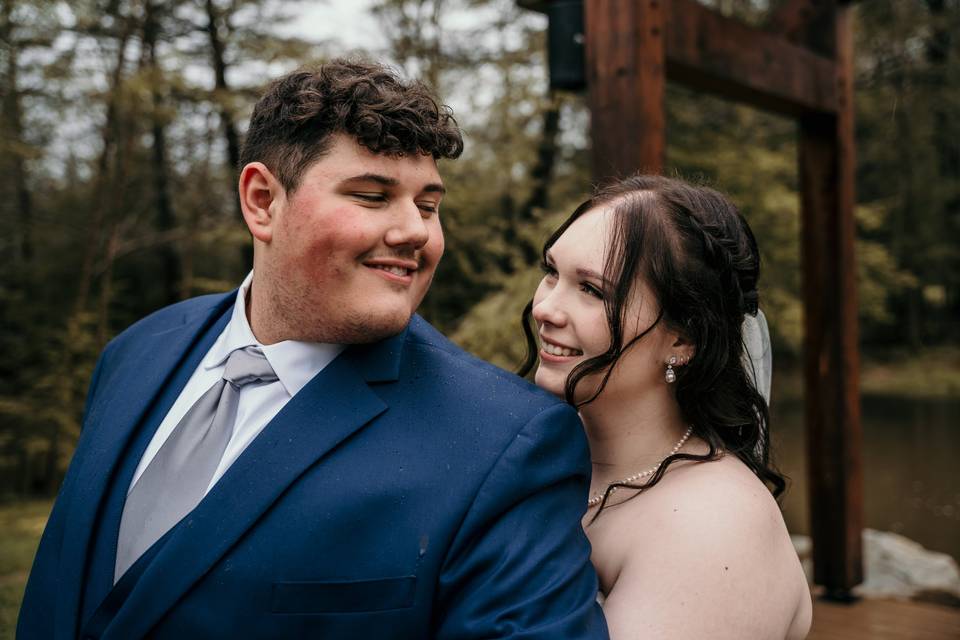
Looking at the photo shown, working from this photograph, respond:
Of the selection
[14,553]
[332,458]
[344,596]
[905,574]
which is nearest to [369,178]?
[332,458]

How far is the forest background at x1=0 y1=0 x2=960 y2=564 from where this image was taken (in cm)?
776

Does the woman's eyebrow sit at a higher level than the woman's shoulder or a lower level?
higher

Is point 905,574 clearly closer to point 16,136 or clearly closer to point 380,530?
point 380,530

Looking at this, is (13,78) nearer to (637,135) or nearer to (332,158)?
(637,135)

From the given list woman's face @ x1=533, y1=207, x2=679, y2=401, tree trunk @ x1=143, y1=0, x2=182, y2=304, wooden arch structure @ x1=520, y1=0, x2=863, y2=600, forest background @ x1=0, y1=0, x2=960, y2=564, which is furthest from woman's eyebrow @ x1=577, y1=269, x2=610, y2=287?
tree trunk @ x1=143, y1=0, x2=182, y2=304

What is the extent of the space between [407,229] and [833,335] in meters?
4.06

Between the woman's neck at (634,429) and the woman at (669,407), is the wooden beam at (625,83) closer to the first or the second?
the woman at (669,407)

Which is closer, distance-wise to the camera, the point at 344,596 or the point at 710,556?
the point at 344,596

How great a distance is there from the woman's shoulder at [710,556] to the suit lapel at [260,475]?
0.59 meters

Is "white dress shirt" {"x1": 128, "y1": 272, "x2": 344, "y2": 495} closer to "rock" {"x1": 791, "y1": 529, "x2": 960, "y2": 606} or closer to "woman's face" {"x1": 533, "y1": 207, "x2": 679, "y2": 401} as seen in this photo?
"woman's face" {"x1": 533, "y1": 207, "x2": 679, "y2": 401}

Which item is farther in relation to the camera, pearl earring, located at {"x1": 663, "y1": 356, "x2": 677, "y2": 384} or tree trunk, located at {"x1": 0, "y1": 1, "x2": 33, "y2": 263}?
tree trunk, located at {"x1": 0, "y1": 1, "x2": 33, "y2": 263}

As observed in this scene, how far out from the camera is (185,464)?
1661 mm

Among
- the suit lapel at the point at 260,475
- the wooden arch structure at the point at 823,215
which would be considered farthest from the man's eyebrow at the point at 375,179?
the wooden arch structure at the point at 823,215

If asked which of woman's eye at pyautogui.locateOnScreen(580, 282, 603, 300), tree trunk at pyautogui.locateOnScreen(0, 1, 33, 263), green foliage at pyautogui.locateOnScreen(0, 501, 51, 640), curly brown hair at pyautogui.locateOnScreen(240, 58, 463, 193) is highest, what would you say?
tree trunk at pyautogui.locateOnScreen(0, 1, 33, 263)
